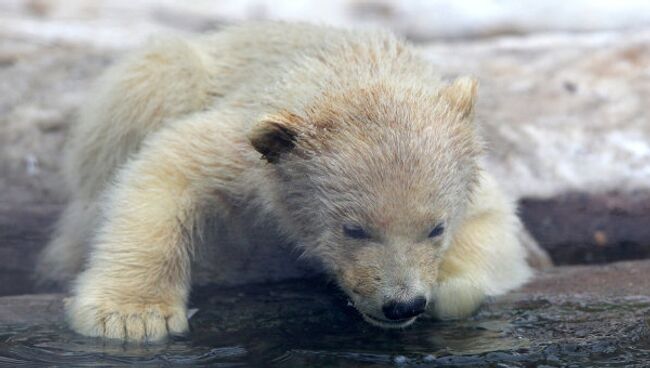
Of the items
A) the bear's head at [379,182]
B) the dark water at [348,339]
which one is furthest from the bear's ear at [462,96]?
the dark water at [348,339]

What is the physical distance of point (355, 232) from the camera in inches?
174

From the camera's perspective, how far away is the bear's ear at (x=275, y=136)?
14.9ft

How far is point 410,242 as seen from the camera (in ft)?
14.2

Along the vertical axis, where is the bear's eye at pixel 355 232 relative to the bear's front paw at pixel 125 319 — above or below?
above

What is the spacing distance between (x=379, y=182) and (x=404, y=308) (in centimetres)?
51

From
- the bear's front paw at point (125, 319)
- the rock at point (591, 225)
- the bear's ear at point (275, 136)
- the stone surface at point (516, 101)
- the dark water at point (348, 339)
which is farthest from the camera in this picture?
the stone surface at point (516, 101)

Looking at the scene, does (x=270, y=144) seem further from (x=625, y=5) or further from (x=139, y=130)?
(x=625, y=5)

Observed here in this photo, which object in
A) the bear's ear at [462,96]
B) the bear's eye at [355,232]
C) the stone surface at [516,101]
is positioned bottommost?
the bear's eye at [355,232]

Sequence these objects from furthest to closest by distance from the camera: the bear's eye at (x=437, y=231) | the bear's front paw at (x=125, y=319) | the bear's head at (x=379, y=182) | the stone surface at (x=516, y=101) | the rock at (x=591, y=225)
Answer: the stone surface at (x=516, y=101), the rock at (x=591, y=225), the bear's front paw at (x=125, y=319), the bear's eye at (x=437, y=231), the bear's head at (x=379, y=182)

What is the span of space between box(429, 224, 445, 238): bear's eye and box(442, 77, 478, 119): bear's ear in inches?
22.1

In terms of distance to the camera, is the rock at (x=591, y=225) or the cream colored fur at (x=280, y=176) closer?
the cream colored fur at (x=280, y=176)

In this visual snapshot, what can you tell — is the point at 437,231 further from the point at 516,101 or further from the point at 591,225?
the point at 516,101

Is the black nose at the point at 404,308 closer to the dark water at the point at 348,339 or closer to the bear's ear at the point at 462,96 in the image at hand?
the dark water at the point at 348,339

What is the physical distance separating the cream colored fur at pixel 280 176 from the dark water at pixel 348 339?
0.59 feet
